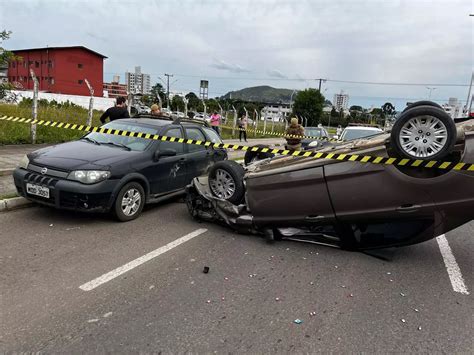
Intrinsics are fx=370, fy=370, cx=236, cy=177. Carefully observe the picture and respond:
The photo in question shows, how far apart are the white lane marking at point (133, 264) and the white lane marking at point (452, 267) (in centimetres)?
309

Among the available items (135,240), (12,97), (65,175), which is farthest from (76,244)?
(12,97)

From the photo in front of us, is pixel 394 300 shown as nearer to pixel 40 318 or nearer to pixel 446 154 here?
pixel 446 154

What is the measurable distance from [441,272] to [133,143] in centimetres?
459

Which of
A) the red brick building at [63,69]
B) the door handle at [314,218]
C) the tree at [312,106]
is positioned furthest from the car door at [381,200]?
the tree at [312,106]

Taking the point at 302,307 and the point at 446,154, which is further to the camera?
the point at 446,154

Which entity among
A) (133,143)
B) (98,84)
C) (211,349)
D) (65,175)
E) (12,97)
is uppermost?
(98,84)

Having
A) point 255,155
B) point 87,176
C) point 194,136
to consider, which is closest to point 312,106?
point 255,155

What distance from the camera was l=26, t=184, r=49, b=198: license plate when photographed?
15.9 feet

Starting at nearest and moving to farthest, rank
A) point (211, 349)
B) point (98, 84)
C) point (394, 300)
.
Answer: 1. point (211, 349)
2. point (394, 300)
3. point (98, 84)

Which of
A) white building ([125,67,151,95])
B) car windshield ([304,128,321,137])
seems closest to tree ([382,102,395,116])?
white building ([125,67,151,95])

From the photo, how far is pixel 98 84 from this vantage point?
7256 cm

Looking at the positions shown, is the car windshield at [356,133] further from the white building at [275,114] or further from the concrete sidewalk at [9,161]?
the white building at [275,114]

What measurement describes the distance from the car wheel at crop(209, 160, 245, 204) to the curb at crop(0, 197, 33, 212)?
9.42ft

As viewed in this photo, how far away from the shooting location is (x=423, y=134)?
151 inches
